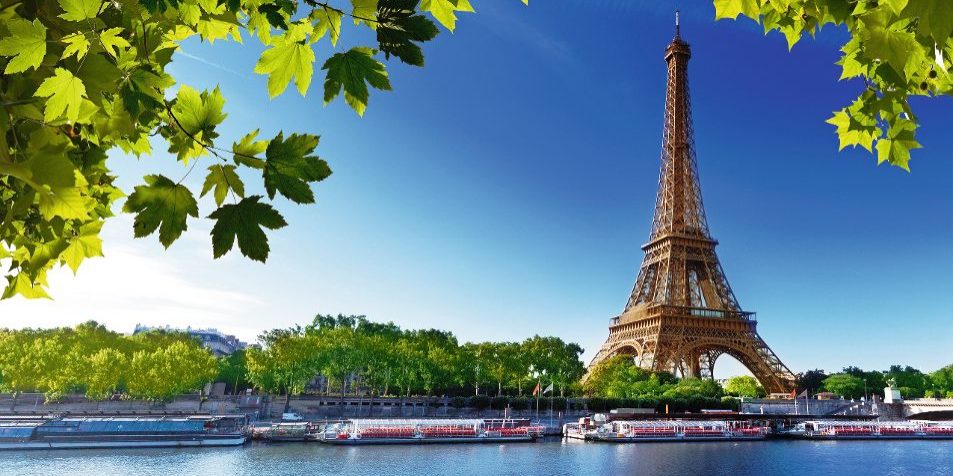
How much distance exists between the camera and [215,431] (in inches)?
1650

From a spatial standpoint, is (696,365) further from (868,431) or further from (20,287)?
(20,287)

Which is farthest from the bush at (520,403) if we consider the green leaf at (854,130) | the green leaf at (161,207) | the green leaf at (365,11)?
the green leaf at (365,11)

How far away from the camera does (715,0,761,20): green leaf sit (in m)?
3.42

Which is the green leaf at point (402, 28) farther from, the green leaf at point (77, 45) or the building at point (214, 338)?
the building at point (214, 338)

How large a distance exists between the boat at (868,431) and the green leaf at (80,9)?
2623 inches

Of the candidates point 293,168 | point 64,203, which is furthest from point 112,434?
point 293,168

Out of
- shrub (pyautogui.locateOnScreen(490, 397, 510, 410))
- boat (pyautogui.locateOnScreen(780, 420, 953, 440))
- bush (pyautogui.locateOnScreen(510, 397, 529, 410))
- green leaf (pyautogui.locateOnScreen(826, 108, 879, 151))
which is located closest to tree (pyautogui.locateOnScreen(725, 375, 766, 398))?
boat (pyautogui.locateOnScreen(780, 420, 953, 440))

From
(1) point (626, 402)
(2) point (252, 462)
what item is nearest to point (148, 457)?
(2) point (252, 462)

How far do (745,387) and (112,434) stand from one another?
66.6m

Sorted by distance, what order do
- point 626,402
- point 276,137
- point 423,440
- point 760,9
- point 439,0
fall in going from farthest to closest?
point 626,402
point 423,440
point 760,9
point 439,0
point 276,137

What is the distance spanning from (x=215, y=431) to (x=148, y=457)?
7.34 meters

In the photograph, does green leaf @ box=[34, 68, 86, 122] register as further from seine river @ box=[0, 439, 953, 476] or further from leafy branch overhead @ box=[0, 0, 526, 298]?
seine river @ box=[0, 439, 953, 476]

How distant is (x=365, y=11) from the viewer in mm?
2037

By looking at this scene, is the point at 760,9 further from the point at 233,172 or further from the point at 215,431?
the point at 215,431
